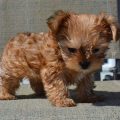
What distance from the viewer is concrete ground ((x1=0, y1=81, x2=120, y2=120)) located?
3.00 metres

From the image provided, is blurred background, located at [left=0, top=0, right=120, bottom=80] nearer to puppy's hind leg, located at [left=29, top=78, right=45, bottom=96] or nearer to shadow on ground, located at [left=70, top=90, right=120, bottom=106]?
shadow on ground, located at [left=70, top=90, right=120, bottom=106]

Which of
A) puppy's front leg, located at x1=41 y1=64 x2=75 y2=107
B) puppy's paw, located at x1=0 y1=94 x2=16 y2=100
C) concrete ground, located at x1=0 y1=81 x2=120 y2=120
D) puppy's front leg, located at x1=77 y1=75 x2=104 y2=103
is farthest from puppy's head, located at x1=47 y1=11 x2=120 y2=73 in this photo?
puppy's paw, located at x1=0 y1=94 x2=16 y2=100

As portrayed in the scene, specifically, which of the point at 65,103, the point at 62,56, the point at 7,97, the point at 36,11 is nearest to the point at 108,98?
the point at 65,103

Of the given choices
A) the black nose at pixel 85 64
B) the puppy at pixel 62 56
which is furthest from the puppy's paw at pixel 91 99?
the black nose at pixel 85 64

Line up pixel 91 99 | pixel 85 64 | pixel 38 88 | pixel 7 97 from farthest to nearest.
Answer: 1. pixel 38 88
2. pixel 7 97
3. pixel 91 99
4. pixel 85 64

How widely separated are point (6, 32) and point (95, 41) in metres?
1.82

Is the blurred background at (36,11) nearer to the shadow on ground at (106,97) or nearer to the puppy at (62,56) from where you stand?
the shadow on ground at (106,97)

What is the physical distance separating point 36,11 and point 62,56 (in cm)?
154

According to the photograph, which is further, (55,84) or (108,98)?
(108,98)

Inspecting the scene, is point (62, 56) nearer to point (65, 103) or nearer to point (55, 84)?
point (55, 84)

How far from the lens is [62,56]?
3375 mm

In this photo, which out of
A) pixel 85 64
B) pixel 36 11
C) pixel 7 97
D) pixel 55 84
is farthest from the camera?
pixel 36 11

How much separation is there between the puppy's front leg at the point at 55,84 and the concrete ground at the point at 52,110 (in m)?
0.07

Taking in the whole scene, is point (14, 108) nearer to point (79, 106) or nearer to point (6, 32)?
point (79, 106)
